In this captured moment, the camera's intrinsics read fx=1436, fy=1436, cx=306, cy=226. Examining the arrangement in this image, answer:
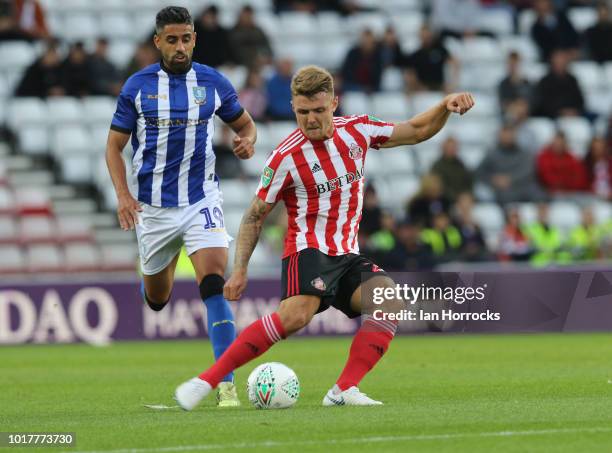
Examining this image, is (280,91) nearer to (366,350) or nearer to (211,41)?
(211,41)

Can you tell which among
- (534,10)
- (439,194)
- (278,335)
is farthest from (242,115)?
(534,10)

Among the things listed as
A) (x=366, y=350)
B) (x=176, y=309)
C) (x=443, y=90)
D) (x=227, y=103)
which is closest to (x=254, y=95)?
(x=443, y=90)

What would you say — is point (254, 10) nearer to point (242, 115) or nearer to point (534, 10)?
point (534, 10)

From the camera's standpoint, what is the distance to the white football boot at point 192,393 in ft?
26.5

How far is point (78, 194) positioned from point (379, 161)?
4.28 meters

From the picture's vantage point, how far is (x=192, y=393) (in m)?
8.09

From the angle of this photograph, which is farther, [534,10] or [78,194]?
[534,10]

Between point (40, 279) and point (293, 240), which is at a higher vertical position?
point (293, 240)

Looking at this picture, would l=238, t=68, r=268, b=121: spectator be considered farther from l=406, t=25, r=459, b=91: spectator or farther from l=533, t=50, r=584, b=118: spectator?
l=533, t=50, r=584, b=118: spectator

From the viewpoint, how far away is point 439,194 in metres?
18.4

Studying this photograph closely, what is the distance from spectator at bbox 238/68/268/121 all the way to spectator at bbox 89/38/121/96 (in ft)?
5.46

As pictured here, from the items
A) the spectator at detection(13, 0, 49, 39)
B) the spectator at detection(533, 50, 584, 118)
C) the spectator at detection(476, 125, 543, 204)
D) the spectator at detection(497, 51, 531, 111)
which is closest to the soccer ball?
the spectator at detection(476, 125, 543, 204)

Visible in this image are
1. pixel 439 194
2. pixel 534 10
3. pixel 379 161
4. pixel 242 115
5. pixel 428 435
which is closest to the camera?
pixel 428 435

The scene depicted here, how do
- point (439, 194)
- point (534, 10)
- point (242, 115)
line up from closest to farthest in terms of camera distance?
point (242, 115) < point (439, 194) < point (534, 10)
